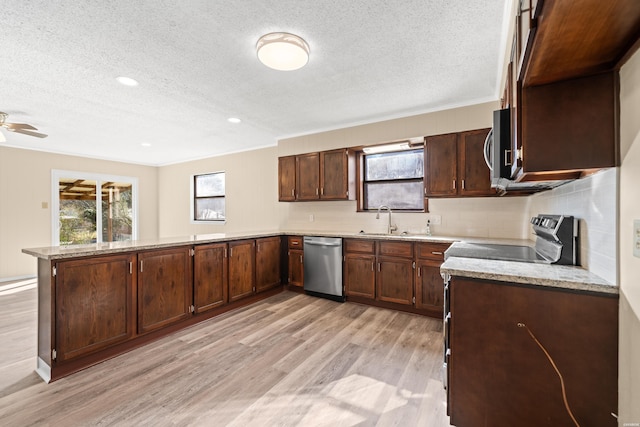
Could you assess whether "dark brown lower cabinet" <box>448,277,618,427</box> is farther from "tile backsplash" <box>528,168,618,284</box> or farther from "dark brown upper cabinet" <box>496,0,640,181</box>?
"dark brown upper cabinet" <box>496,0,640,181</box>

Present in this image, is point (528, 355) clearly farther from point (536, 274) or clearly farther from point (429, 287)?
point (429, 287)

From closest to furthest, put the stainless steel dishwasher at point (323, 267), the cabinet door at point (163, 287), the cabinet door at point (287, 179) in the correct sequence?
the cabinet door at point (163, 287), the stainless steel dishwasher at point (323, 267), the cabinet door at point (287, 179)

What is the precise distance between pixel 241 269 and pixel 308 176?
5.61ft

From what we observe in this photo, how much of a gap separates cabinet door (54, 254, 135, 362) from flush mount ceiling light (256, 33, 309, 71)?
204 cm

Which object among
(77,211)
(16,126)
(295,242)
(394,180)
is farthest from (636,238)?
(77,211)

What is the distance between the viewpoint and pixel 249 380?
6.59 feet

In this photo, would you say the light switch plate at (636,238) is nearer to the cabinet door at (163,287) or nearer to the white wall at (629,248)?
the white wall at (629,248)

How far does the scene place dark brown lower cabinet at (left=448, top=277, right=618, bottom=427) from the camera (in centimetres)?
117

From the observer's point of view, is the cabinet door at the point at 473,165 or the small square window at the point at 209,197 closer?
the cabinet door at the point at 473,165

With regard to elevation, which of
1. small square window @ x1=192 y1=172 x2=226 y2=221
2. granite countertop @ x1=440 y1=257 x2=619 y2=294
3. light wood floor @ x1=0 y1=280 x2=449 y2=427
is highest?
small square window @ x1=192 y1=172 x2=226 y2=221

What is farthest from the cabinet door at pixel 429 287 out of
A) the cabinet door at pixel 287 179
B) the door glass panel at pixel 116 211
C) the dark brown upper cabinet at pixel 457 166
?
the door glass panel at pixel 116 211

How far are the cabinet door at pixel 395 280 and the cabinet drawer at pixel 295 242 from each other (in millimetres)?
1245

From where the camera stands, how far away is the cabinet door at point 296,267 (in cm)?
411

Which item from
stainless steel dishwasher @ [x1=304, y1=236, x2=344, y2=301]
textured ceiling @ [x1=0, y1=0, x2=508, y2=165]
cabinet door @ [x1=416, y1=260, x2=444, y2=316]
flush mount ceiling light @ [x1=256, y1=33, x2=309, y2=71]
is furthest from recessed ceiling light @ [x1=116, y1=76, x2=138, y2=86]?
cabinet door @ [x1=416, y1=260, x2=444, y2=316]
